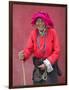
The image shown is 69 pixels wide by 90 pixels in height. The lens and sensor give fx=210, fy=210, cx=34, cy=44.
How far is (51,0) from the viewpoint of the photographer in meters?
2.10

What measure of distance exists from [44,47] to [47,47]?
3 centimetres

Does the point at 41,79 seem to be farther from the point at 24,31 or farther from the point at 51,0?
the point at 51,0

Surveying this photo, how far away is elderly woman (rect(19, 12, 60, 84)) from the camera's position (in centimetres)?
204

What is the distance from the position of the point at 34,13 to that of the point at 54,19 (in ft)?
0.70

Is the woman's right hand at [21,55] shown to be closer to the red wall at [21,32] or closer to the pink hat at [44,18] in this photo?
the red wall at [21,32]

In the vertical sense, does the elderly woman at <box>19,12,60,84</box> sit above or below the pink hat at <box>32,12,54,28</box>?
below

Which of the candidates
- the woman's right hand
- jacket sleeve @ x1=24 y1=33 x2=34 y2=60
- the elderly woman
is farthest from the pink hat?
the woman's right hand

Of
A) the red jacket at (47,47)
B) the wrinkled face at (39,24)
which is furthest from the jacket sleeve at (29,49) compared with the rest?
the wrinkled face at (39,24)

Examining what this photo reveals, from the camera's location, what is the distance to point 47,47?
6.79 feet

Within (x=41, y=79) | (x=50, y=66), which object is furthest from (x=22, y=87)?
(x=50, y=66)

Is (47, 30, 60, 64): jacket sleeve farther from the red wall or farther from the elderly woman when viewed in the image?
the red wall

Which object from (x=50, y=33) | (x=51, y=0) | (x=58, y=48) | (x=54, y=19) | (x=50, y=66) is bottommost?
(x=50, y=66)

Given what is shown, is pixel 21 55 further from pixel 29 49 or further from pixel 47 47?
pixel 47 47

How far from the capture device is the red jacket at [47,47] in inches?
80.0
